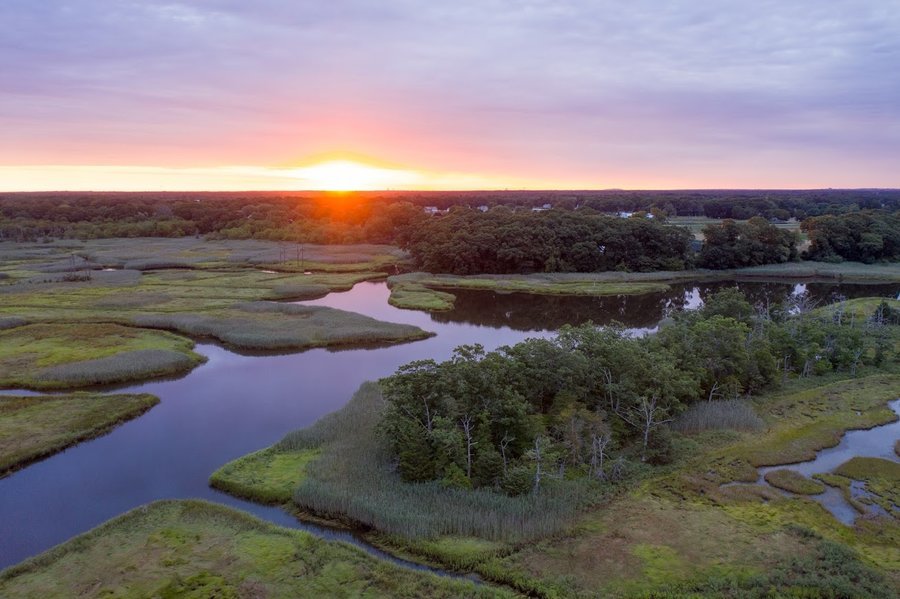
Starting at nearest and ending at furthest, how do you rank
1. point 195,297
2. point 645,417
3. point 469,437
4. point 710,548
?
point 710,548, point 469,437, point 645,417, point 195,297

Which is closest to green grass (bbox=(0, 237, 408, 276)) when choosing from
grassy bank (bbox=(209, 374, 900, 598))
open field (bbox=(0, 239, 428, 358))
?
open field (bbox=(0, 239, 428, 358))

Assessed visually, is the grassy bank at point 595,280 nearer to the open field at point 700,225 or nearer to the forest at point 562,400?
the open field at point 700,225

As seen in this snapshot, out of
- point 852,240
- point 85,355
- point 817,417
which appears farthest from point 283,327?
point 852,240

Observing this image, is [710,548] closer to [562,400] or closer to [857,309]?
[562,400]

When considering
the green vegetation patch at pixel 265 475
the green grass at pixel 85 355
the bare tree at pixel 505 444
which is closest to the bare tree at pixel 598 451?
the bare tree at pixel 505 444

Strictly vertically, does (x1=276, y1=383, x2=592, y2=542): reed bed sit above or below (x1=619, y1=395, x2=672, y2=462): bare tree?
below

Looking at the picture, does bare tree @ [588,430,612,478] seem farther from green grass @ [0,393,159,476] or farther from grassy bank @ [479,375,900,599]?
green grass @ [0,393,159,476]

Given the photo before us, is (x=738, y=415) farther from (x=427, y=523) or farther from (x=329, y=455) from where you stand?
(x=329, y=455)
